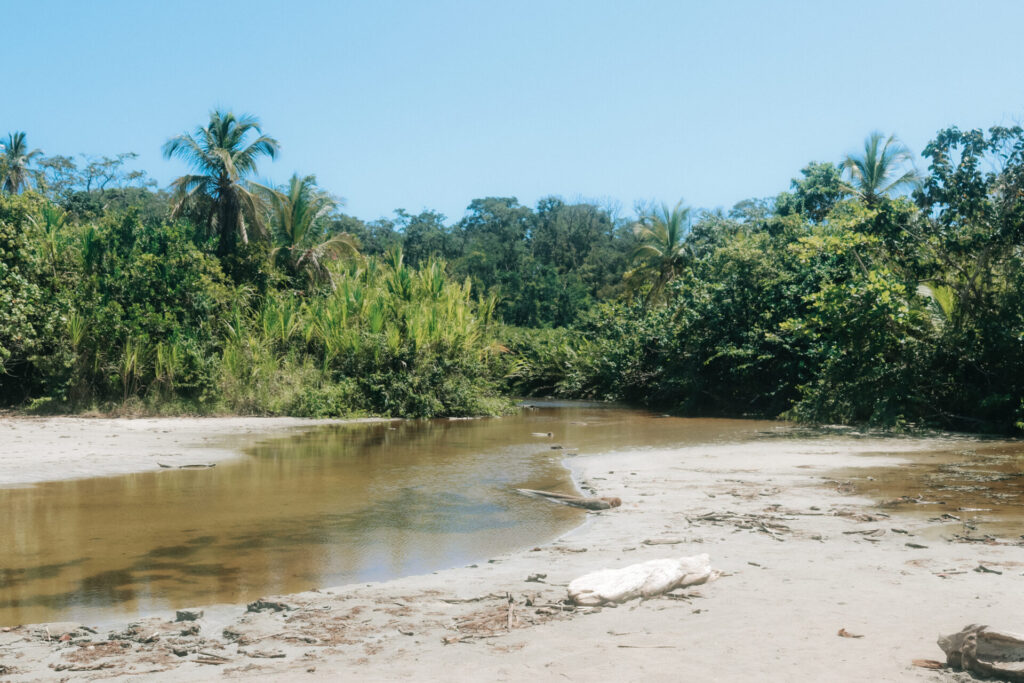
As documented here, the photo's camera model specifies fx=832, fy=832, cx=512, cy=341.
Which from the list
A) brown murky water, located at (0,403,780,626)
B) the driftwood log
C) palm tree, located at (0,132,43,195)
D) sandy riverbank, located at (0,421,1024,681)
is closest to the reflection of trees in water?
brown murky water, located at (0,403,780,626)

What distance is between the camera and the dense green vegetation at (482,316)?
17375 mm

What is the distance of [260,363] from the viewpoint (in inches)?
870

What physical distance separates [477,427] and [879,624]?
53.6 ft

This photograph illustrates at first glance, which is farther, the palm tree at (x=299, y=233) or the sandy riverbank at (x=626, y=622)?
the palm tree at (x=299, y=233)

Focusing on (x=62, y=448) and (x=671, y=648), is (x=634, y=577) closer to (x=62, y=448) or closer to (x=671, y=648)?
(x=671, y=648)

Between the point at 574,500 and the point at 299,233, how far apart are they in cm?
2628

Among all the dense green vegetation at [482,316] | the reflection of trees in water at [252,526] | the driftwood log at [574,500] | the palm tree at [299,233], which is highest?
the palm tree at [299,233]

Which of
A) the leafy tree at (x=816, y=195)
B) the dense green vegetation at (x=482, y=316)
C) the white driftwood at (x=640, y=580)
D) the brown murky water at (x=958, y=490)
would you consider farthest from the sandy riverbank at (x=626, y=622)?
the leafy tree at (x=816, y=195)

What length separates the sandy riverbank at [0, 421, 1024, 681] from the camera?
412cm

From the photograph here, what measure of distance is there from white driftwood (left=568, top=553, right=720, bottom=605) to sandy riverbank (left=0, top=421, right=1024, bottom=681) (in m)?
0.11

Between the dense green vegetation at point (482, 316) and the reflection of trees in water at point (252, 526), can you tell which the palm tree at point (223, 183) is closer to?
the dense green vegetation at point (482, 316)

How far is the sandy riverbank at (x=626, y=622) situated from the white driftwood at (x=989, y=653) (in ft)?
0.50

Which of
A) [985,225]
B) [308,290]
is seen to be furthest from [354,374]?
[985,225]

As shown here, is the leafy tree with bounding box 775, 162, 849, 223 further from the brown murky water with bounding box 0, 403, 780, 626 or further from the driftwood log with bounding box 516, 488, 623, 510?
the driftwood log with bounding box 516, 488, 623, 510
